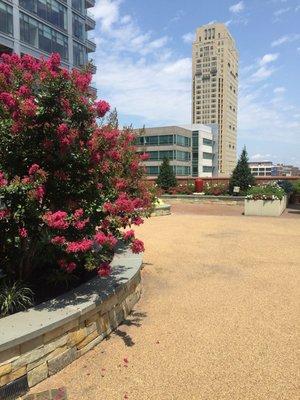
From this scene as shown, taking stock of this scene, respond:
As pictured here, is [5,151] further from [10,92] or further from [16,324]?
[16,324]

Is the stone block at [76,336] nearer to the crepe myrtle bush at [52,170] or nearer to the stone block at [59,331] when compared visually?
the stone block at [59,331]

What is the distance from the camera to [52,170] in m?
4.75

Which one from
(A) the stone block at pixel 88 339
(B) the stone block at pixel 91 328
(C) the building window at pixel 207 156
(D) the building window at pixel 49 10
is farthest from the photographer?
(C) the building window at pixel 207 156

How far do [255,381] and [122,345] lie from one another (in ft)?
5.30

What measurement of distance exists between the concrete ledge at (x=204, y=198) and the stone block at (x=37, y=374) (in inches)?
771

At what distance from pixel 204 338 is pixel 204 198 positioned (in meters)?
19.3

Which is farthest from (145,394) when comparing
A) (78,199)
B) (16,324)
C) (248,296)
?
(248,296)

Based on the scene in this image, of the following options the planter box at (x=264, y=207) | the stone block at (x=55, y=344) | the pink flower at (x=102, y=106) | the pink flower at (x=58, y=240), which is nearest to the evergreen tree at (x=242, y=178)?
the planter box at (x=264, y=207)

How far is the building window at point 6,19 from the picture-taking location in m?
32.9

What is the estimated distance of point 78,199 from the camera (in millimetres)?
4875

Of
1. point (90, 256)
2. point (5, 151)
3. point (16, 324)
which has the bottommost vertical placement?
point (16, 324)

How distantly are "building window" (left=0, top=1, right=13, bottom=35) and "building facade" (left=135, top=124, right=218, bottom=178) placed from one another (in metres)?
41.8

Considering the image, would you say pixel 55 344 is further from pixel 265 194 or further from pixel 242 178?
pixel 242 178

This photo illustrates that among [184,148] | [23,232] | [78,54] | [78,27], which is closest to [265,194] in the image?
[23,232]
